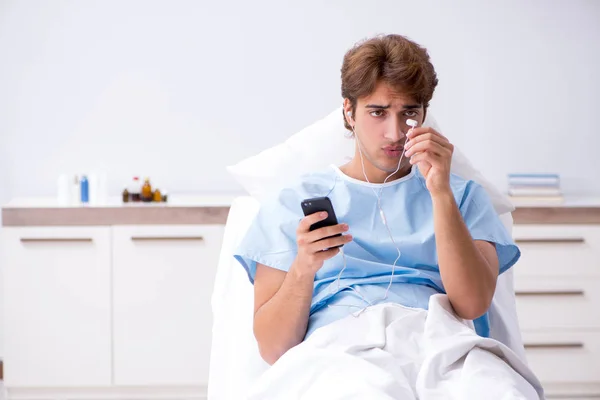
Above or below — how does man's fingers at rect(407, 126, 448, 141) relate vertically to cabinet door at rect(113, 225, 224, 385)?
above

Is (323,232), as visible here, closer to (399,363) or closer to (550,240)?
(399,363)

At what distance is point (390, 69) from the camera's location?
184 centimetres

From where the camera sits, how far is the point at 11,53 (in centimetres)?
354

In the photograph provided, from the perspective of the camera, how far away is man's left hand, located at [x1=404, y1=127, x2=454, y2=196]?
5.62ft

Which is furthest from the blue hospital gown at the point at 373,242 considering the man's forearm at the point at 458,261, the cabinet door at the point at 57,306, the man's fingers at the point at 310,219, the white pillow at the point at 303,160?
the cabinet door at the point at 57,306

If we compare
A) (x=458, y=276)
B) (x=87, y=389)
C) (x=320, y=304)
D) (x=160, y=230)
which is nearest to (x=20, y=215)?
(x=160, y=230)

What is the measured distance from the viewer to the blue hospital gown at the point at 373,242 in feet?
6.10

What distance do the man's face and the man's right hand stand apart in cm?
30

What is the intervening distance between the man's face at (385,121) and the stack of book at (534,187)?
A: 5.50 feet

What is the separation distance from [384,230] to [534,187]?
5.65ft

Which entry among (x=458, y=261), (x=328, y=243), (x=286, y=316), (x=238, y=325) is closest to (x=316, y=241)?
(x=328, y=243)

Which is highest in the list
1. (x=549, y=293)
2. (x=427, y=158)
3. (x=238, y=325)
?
(x=427, y=158)

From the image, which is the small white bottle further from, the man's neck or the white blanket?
the white blanket

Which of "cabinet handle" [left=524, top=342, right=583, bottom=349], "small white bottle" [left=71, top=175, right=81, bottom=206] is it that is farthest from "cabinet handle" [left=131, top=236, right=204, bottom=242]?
"cabinet handle" [left=524, top=342, right=583, bottom=349]
